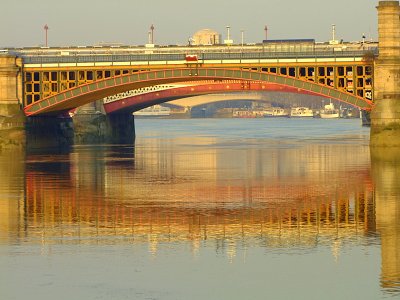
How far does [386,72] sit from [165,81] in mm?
24424

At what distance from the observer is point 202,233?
4241 centimetres

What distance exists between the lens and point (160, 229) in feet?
144

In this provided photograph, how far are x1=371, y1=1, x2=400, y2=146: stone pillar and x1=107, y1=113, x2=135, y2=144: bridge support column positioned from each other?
49539mm

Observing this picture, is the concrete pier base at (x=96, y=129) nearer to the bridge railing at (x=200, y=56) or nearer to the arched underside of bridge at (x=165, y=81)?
the arched underside of bridge at (x=165, y=81)

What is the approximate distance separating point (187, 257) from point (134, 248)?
109 inches

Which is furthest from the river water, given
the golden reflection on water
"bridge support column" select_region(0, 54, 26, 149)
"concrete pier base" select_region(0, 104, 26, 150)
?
"bridge support column" select_region(0, 54, 26, 149)

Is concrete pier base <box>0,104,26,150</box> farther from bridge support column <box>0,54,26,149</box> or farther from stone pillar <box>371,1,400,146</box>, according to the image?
stone pillar <box>371,1,400,146</box>

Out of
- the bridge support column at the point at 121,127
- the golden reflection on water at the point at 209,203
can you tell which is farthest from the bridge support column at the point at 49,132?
the golden reflection on water at the point at 209,203

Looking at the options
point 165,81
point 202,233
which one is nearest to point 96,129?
point 165,81

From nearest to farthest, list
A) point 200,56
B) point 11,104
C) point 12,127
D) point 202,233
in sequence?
point 202,233
point 200,56
point 12,127
point 11,104

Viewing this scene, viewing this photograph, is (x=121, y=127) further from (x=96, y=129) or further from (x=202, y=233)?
(x=202, y=233)

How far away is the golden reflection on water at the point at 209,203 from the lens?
135 feet

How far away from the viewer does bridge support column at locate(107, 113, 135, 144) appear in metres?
150

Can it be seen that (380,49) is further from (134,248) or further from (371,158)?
(134,248)
